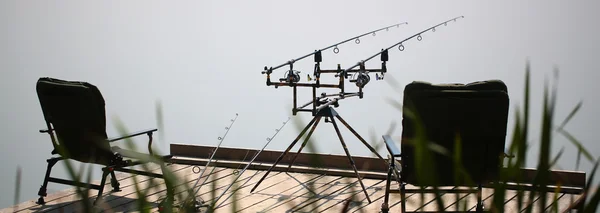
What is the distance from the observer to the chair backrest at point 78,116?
14.4 feet

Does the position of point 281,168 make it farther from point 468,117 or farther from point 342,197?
point 468,117

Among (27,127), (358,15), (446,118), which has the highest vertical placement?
(358,15)

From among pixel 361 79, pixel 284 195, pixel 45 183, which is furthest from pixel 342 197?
pixel 45 183

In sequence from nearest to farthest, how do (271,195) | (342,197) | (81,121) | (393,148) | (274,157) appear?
1. (393,148)
2. (81,121)
3. (342,197)
4. (271,195)
5. (274,157)

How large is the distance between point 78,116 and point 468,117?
2.12 meters

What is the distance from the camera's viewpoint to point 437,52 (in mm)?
9484

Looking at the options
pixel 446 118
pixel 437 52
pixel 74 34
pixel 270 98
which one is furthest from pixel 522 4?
pixel 74 34

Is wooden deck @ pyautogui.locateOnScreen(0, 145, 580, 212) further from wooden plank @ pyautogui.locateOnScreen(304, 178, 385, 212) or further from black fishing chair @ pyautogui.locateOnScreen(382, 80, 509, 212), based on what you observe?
black fishing chair @ pyautogui.locateOnScreen(382, 80, 509, 212)

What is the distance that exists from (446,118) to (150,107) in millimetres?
6458

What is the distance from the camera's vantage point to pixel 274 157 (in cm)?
576

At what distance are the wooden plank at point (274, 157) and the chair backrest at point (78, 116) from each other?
1060mm

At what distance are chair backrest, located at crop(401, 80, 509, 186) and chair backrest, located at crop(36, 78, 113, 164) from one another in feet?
5.61

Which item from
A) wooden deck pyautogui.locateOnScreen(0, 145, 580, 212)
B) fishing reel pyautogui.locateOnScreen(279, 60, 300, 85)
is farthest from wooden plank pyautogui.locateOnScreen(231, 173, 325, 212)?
fishing reel pyautogui.locateOnScreen(279, 60, 300, 85)

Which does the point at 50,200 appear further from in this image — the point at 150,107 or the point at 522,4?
the point at 522,4
